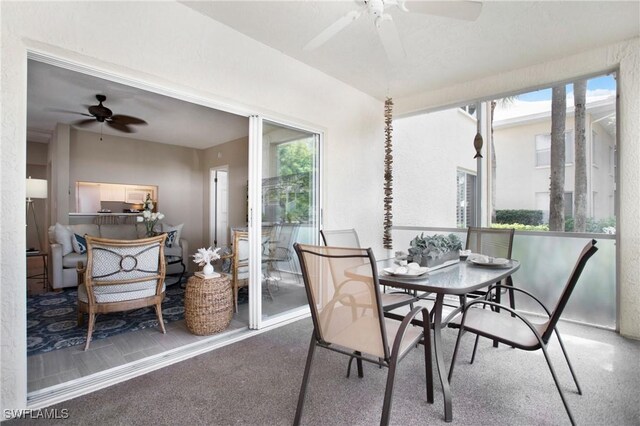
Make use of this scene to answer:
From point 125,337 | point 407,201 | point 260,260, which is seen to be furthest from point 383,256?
point 125,337

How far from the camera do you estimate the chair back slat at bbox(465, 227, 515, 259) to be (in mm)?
2771

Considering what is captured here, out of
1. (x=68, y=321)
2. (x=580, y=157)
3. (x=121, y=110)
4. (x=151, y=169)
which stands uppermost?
(x=121, y=110)

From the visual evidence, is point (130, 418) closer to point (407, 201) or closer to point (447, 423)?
point (447, 423)

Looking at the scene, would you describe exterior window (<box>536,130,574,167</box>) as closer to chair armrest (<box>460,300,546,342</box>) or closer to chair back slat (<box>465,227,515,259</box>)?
chair back slat (<box>465,227,515,259</box>)

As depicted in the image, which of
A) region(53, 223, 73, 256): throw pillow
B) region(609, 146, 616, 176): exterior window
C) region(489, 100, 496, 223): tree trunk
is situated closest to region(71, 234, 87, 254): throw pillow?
region(53, 223, 73, 256): throw pillow

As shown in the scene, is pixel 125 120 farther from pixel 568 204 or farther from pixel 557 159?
pixel 568 204

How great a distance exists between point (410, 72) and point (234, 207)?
13.1 feet

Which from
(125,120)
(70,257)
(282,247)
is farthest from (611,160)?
(70,257)

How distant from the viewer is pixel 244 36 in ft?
9.32

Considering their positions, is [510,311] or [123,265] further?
[123,265]

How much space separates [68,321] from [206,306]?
5.55 ft

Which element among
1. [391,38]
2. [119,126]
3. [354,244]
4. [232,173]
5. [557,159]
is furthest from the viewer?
[232,173]

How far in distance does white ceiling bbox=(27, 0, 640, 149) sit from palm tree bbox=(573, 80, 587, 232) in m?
0.65

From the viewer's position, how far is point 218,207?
6871mm
